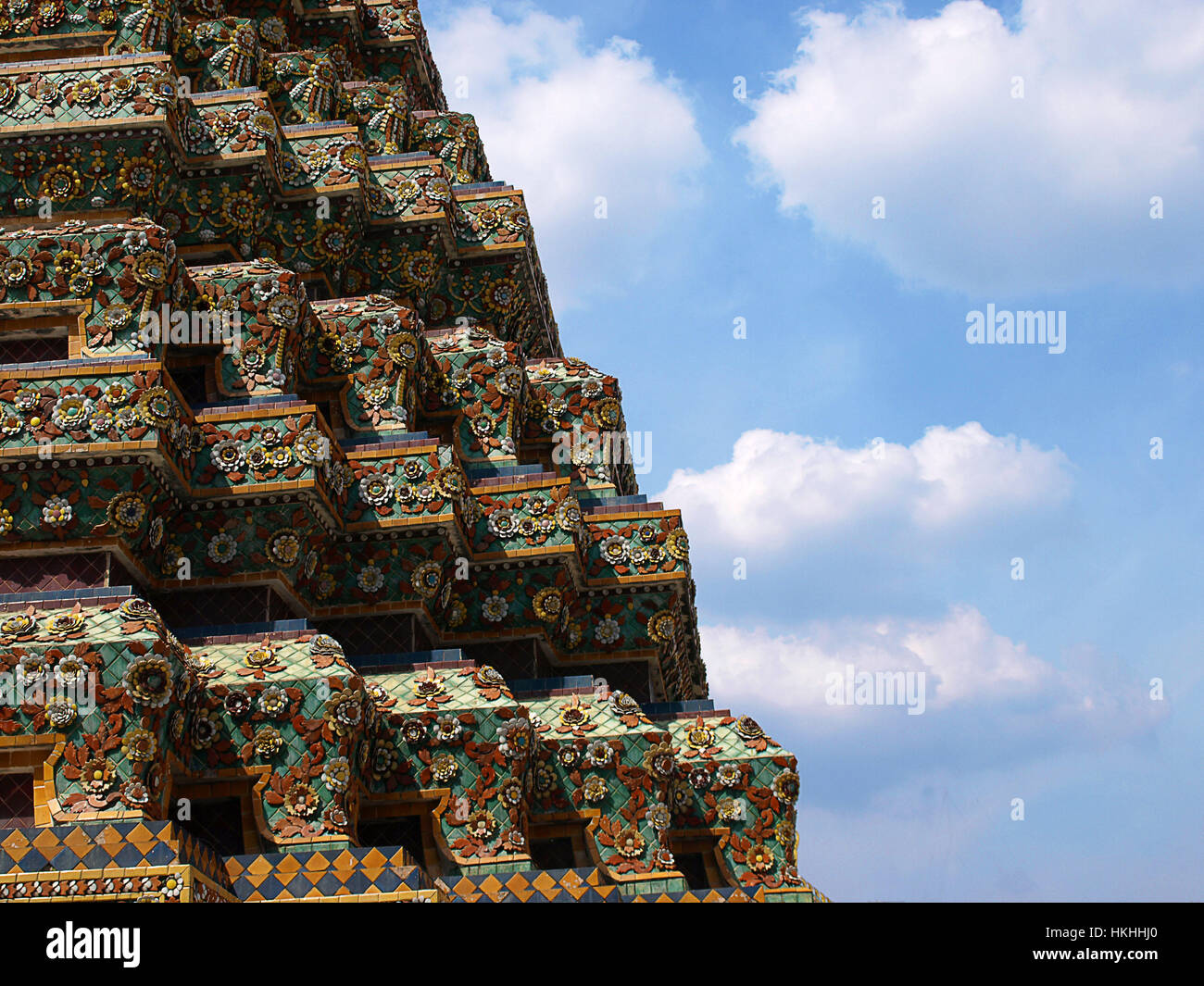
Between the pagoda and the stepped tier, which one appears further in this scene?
the pagoda

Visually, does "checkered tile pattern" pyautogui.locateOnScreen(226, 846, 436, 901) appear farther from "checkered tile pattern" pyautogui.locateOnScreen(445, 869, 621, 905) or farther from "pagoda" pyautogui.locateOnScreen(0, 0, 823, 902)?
"checkered tile pattern" pyautogui.locateOnScreen(445, 869, 621, 905)

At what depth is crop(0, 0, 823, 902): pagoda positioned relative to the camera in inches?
625

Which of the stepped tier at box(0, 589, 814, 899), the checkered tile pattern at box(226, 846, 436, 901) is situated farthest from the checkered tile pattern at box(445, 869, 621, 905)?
the checkered tile pattern at box(226, 846, 436, 901)

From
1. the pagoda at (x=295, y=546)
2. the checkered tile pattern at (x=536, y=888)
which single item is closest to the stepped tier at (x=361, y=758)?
the pagoda at (x=295, y=546)

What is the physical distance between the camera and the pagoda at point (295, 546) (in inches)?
625

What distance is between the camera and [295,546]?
20078 mm

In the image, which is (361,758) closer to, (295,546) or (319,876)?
(319,876)

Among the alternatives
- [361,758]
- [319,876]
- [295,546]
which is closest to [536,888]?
[361,758]

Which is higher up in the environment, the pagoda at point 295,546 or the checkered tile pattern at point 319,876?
the pagoda at point 295,546

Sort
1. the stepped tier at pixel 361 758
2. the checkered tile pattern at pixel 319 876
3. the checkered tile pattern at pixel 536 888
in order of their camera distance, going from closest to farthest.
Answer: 1. the stepped tier at pixel 361 758
2. the checkered tile pattern at pixel 319 876
3. the checkered tile pattern at pixel 536 888

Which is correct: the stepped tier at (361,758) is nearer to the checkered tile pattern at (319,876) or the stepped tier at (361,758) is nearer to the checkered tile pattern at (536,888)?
the checkered tile pattern at (319,876)
